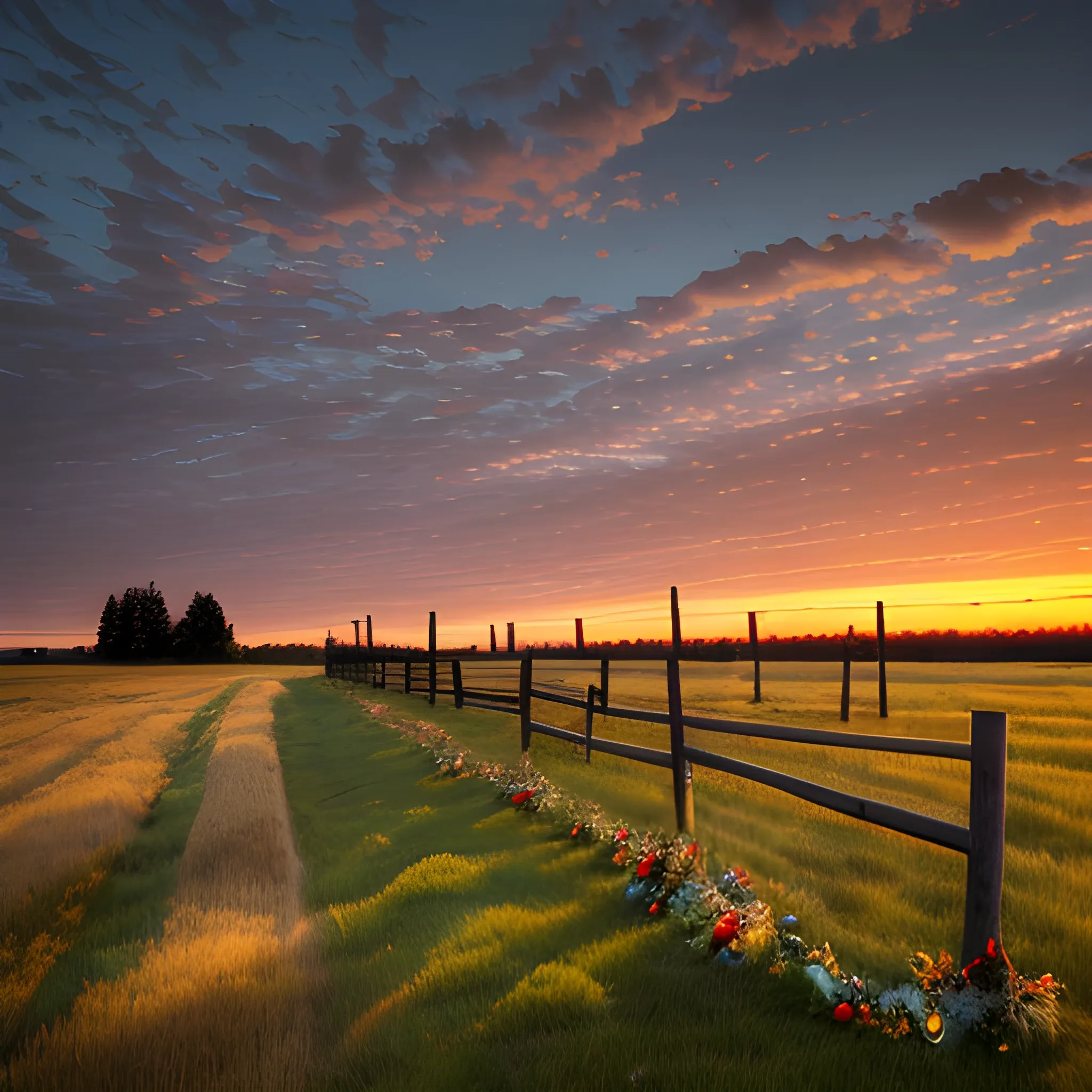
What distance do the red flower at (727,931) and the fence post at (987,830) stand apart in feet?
4.31

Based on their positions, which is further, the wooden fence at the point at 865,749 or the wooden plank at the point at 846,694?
the wooden plank at the point at 846,694

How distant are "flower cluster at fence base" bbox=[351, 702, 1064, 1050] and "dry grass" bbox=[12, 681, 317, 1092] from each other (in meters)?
2.68

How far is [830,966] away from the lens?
12.9 feet

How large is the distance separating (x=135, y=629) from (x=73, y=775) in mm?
104822

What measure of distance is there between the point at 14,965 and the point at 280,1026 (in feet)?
9.19

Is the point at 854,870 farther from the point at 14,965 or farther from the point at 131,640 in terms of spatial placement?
the point at 131,640

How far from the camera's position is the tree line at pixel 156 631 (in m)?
101

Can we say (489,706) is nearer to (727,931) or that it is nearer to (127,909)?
(127,909)

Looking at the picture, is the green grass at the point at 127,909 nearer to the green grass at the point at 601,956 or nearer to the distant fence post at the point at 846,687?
the green grass at the point at 601,956

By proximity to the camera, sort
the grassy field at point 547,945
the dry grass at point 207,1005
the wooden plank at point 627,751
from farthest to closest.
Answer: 1. the wooden plank at point 627,751
2. the dry grass at point 207,1005
3. the grassy field at point 547,945

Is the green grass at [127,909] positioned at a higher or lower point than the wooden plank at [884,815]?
lower

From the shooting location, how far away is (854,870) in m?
5.75


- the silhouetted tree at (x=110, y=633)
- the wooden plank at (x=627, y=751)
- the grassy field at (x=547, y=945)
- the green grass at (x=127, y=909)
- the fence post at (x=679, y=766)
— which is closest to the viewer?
the grassy field at (x=547, y=945)

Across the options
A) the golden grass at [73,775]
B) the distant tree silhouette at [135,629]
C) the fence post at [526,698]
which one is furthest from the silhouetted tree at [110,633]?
the fence post at [526,698]
